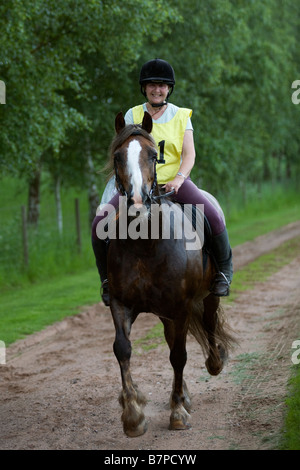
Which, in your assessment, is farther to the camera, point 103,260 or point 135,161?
point 103,260

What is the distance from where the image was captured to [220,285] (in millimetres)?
6469

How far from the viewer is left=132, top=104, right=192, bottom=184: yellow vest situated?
5.75 metres

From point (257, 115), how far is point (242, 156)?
178 cm

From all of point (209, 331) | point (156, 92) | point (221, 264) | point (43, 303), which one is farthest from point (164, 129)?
point (43, 303)

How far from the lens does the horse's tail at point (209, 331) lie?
701 cm

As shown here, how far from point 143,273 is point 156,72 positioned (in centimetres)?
180

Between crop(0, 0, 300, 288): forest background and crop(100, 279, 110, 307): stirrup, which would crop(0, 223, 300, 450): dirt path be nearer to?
crop(100, 279, 110, 307): stirrup

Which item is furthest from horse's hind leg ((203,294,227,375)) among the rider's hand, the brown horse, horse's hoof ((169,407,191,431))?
the rider's hand

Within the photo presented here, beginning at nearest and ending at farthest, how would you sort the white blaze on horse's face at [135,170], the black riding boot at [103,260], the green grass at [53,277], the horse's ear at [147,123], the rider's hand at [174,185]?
the white blaze on horse's face at [135,170], the horse's ear at [147,123], the rider's hand at [174,185], the black riding boot at [103,260], the green grass at [53,277]

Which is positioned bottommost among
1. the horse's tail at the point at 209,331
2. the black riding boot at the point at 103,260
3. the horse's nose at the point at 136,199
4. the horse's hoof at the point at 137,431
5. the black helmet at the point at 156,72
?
the horse's hoof at the point at 137,431

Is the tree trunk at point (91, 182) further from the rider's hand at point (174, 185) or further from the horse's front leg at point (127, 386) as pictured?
the horse's front leg at point (127, 386)

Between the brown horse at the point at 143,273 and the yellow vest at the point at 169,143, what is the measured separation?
341 millimetres

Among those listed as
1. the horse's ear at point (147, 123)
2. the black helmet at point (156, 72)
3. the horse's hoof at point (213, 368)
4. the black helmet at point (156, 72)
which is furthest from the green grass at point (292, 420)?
the black helmet at point (156, 72)

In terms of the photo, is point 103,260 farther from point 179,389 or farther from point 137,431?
point 137,431
